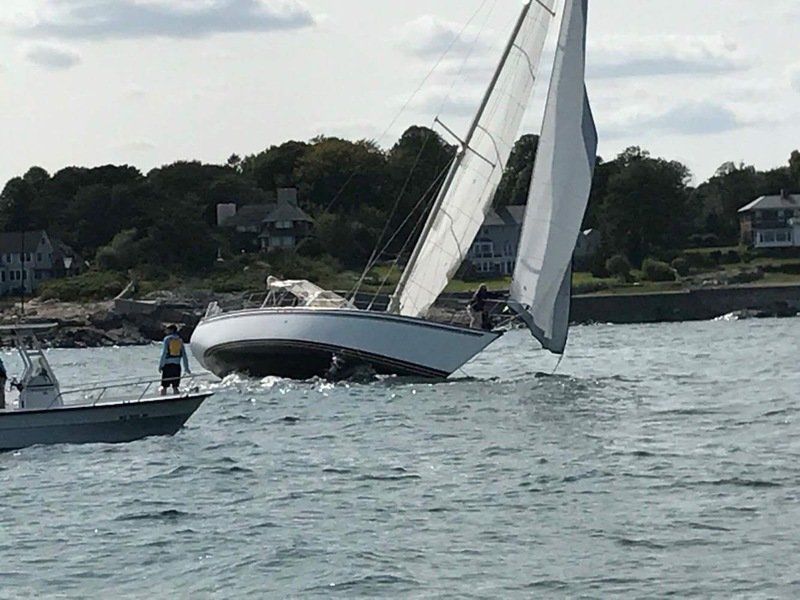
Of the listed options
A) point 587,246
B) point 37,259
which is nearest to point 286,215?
point 37,259

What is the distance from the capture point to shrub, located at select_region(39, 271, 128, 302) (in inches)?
4456

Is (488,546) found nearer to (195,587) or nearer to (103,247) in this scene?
(195,587)

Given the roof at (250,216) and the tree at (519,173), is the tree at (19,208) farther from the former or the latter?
the tree at (519,173)

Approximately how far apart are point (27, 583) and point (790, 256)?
124 metres

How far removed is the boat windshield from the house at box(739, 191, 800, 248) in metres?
101

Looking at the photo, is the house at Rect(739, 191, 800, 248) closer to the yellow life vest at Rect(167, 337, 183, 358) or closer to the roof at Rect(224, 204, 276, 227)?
the roof at Rect(224, 204, 276, 227)

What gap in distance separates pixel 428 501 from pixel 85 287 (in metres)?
95.2

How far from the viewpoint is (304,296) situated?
43625 mm

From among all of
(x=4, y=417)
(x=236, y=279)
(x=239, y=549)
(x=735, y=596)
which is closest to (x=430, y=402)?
(x=4, y=417)

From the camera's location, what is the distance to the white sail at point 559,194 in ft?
130

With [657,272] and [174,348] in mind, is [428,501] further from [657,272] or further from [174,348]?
[657,272]

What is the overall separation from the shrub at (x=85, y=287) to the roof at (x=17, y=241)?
27.2 ft

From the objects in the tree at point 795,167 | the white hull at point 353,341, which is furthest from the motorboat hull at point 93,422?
the tree at point 795,167

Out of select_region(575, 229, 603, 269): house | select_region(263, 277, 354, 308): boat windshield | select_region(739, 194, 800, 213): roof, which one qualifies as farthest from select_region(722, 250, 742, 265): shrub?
select_region(263, 277, 354, 308): boat windshield
